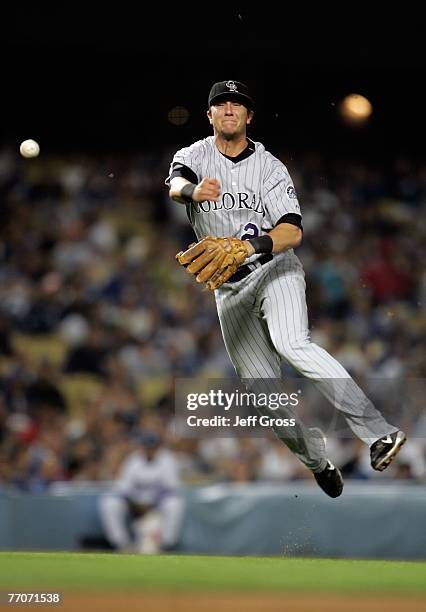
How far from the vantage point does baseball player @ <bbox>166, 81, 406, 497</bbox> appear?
4809mm

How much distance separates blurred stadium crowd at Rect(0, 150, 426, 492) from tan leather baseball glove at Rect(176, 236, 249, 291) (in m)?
3.02

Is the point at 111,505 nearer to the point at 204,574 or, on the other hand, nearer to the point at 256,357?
the point at 204,574

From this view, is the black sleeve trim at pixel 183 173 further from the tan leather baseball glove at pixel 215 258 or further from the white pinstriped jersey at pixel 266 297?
the tan leather baseball glove at pixel 215 258

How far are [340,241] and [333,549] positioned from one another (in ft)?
7.85

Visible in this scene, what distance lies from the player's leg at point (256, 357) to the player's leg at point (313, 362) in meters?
0.17

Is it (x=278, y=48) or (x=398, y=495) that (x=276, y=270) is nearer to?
(x=278, y=48)

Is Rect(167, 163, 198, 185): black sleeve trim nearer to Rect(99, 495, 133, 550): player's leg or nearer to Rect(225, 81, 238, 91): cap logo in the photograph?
Rect(225, 81, 238, 91): cap logo

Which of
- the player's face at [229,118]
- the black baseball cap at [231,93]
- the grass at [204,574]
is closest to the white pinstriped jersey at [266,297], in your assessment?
the player's face at [229,118]

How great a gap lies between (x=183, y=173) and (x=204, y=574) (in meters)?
1.95

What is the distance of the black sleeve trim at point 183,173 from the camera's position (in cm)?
493

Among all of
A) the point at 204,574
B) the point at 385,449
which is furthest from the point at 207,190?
the point at 204,574

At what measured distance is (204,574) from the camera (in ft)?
17.6

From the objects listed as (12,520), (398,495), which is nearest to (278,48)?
(398,495)

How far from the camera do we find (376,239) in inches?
340
